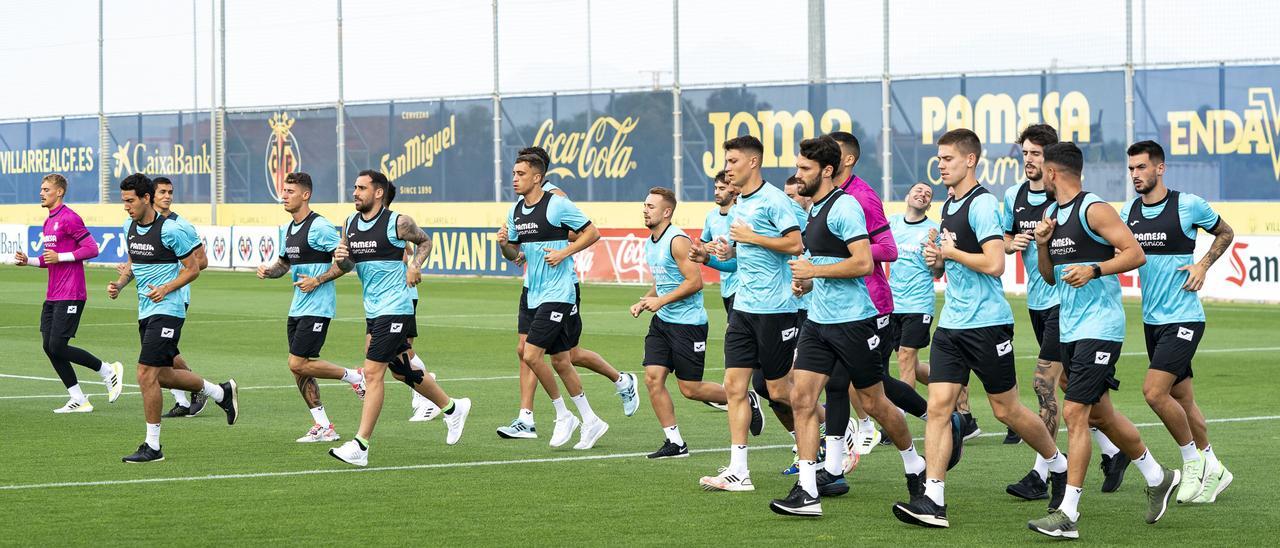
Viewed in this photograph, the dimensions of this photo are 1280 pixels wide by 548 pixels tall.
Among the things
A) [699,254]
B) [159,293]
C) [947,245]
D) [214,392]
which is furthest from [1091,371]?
[214,392]

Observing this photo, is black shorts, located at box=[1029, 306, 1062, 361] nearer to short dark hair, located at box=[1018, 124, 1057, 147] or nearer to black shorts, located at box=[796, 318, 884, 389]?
short dark hair, located at box=[1018, 124, 1057, 147]

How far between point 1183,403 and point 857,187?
2.36 m

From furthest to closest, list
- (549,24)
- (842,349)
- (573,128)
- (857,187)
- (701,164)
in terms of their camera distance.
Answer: (549,24), (573,128), (701,164), (857,187), (842,349)

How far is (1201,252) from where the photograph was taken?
30.4 meters

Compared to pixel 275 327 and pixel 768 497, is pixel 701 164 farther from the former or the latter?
pixel 768 497

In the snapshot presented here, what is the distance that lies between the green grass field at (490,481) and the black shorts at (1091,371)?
2.42 ft

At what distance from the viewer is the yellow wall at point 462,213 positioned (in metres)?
33.3

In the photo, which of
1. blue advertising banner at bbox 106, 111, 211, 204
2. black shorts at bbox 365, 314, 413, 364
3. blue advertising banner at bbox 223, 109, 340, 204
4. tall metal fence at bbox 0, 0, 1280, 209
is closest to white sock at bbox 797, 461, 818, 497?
black shorts at bbox 365, 314, 413, 364

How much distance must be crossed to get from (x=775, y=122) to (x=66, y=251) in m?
26.1

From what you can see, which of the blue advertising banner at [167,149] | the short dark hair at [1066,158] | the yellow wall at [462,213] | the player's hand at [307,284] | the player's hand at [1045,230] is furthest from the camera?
the blue advertising banner at [167,149]

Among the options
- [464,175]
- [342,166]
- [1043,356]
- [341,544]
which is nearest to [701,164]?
[464,175]

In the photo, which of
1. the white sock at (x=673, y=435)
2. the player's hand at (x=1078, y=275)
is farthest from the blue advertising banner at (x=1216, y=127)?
the player's hand at (x=1078, y=275)

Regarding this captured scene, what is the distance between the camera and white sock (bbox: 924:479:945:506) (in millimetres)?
9648

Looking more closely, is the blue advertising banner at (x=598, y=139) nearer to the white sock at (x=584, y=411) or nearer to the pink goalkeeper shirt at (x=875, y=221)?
the white sock at (x=584, y=411)
